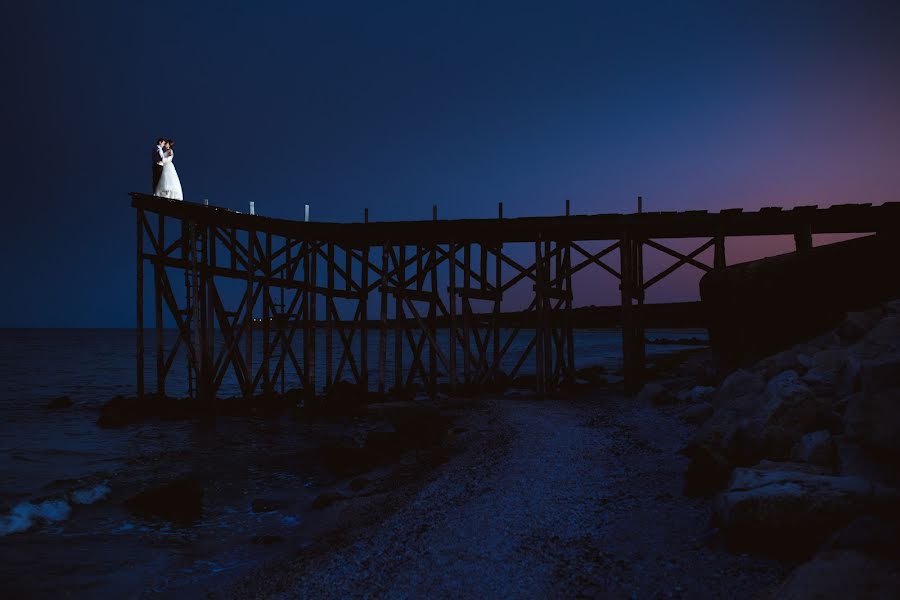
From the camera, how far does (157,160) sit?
16.0m

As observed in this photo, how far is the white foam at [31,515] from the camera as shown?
26.0ft

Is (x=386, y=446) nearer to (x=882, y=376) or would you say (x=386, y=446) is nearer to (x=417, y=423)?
(x=417, y=423)

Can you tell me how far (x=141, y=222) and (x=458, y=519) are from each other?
45.6 ft

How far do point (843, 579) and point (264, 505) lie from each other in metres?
7.32

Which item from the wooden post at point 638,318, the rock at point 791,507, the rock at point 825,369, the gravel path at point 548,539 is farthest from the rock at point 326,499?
the wooden post at point 638,318

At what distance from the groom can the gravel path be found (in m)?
12.7

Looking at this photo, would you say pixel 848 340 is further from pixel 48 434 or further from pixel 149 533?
pixel 48 434

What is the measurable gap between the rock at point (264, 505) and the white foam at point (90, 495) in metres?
2.74

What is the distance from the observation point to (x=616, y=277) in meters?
14.5

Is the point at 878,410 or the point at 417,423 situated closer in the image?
the point at 878,410

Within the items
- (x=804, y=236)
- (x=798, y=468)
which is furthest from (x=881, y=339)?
(x=804, y=236)

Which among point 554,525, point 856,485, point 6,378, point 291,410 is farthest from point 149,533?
point 6,378

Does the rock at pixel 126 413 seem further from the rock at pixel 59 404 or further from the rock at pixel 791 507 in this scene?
the rock at pixel 791 507

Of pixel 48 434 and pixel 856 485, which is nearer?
pixel 856 485
